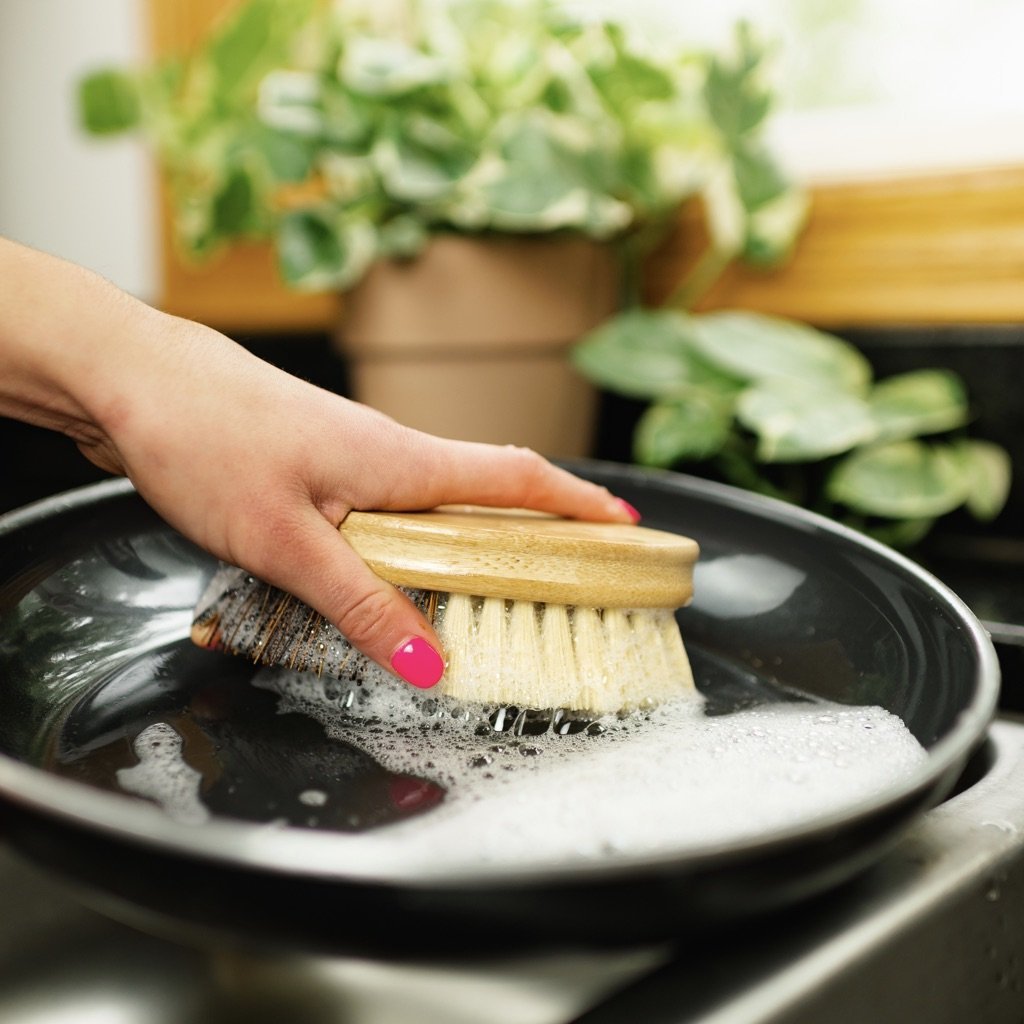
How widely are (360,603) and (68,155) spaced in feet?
4.13

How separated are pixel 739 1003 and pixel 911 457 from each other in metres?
0.61

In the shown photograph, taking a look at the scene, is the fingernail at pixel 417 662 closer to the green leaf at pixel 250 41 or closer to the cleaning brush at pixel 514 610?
the cleaning brush at pixel 514 610

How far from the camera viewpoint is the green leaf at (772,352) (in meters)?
0.79

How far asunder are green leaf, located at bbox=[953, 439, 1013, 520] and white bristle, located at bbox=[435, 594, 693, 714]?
52 cm

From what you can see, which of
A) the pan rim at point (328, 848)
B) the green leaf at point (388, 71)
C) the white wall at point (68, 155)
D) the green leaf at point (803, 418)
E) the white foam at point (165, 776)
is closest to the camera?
the pan rim at point (328, 848)

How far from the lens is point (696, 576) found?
0.52m

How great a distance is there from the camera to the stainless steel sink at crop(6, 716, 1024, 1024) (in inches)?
11.6

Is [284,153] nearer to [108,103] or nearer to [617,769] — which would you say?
[108,103]

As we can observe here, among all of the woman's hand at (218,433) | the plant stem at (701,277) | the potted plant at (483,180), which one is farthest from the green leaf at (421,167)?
the woman's hand at (218,433)

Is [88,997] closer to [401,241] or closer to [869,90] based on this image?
[401,241]

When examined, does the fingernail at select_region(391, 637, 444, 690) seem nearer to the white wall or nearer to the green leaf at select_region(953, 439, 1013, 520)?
the green leaf at select_region(953, 439, 1013, 520)

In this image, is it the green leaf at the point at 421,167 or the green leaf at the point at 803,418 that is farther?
the green leaf at the point at 421,167

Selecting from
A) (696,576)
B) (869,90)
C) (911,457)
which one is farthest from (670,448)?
(869,90)

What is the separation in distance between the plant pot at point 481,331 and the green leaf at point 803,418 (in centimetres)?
21
